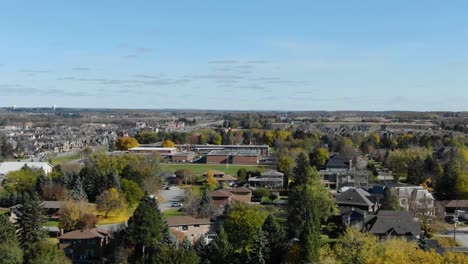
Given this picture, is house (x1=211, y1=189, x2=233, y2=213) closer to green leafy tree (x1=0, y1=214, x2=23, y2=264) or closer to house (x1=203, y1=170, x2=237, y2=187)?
house (x1=203, y1=170, x2=237, y2=187)

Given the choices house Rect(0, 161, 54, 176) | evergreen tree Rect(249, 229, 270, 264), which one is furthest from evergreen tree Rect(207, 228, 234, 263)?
house Rect(0, 161, 54, 176)

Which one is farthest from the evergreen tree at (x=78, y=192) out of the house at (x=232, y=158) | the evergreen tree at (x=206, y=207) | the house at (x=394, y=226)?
the house at (x=232, y=158)

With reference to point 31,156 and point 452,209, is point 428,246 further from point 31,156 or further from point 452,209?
point 31,156

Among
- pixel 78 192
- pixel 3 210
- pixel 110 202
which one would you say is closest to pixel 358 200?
pixel 110 202

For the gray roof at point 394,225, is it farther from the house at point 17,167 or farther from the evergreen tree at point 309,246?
the house at point 17,167

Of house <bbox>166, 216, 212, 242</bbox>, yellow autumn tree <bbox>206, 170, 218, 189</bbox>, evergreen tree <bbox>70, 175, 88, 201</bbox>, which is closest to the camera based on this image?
house <bbox>166, 216, 212, 242</bbox>

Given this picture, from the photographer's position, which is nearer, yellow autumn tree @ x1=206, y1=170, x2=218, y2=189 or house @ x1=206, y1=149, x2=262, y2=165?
yellow autumn tree @ x1=206, y1=170, x2=218, y2=189
